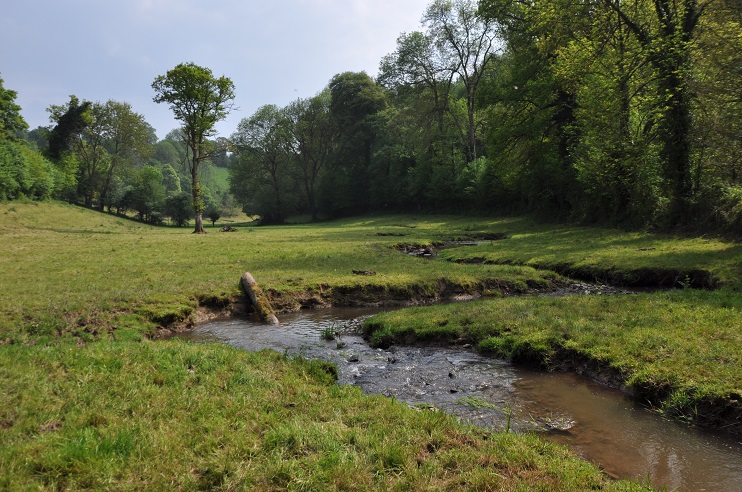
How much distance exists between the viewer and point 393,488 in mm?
4527

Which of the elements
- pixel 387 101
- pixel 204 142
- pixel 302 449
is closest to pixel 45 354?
pixel 302 449

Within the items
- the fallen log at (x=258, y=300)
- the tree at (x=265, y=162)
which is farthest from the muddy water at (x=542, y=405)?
the tree at (x=265, y=162)

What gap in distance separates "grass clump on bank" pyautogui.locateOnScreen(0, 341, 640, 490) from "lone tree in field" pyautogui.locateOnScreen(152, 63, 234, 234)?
1510 inches

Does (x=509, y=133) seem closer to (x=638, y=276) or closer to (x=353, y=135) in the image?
(x=638, y=276)

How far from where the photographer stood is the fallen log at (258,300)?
14.5 metres

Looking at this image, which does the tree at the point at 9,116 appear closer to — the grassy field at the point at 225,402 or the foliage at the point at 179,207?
the foliage at the point at 179,207

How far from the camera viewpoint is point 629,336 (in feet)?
31.2

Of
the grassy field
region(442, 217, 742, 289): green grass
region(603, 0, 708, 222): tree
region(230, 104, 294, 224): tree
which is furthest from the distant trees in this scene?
region(603, 0, 708, 222): tree

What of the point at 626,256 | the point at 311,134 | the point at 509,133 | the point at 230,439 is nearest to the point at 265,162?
the point at 311,134

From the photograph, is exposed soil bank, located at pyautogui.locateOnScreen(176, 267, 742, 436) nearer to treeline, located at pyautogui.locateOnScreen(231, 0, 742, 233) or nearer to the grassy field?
the grassy field

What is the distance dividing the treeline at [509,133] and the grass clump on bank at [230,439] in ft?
63.5

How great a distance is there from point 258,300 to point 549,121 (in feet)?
106

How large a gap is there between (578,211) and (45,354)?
37.3 meters

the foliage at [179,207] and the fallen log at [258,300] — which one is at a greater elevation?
the foliage at [179,207]
